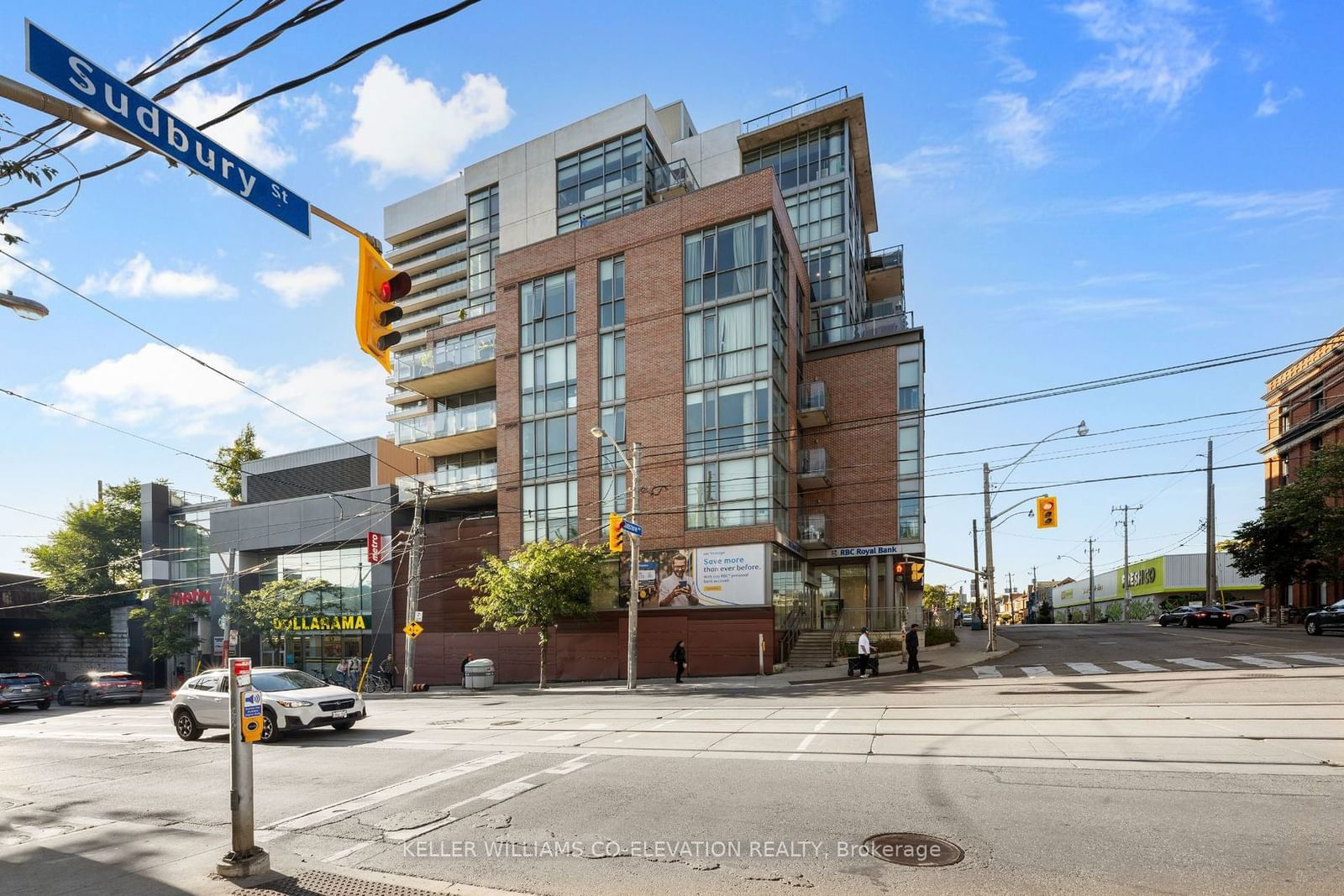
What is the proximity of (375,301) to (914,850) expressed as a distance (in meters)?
6.67

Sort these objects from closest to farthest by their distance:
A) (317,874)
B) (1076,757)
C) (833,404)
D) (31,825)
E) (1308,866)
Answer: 1. (1308,866)
2. (317,874)
3. (31,825)
4. (1076,757)
5. (833,404)

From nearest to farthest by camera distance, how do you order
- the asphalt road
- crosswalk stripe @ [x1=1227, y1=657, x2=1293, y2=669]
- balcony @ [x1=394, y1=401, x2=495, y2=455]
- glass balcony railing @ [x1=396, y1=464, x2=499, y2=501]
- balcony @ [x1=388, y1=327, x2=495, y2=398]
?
1. the asphalt road
2. crosswalk stripe @ [x1=1227, y1=657, x2=1293, y2=669]
3. glass balcony railing @ [x1=396, y1=464, x2=499, y2=501]
4. balcony @ [x1=394, y1=401, x2=495, y2=455]
5. balcony @ [x1=388, y1=327, x2=495, y2=398]

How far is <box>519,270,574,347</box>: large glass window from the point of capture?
35531 mm

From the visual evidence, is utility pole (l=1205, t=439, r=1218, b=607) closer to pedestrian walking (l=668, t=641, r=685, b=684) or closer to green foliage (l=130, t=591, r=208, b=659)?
pedestrian walking (l=668, t=641, r=685, b=684)

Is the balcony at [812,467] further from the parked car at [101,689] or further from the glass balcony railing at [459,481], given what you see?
the parked car at [101,689]

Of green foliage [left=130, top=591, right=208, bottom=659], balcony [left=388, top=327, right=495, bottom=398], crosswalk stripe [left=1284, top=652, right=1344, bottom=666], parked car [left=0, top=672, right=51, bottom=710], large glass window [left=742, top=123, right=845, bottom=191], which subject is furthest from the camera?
large glass window [left=742, top=123, right=845, bottom=191]

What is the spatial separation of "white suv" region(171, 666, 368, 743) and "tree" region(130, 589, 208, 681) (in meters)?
29.7

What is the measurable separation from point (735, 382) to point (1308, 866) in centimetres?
2622

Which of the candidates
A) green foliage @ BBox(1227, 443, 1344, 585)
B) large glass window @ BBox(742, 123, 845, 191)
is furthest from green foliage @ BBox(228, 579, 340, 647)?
green foliage @ BBox(1227, 443, 1344, 585)

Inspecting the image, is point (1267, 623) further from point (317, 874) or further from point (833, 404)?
point (317, 874)

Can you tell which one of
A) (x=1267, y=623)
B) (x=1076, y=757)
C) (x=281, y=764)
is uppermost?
(x=1076, y=757)

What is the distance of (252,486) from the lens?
47188 millimetres

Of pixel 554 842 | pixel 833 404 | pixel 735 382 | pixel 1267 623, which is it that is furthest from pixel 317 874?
pixel 1267 623

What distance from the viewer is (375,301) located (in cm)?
693
